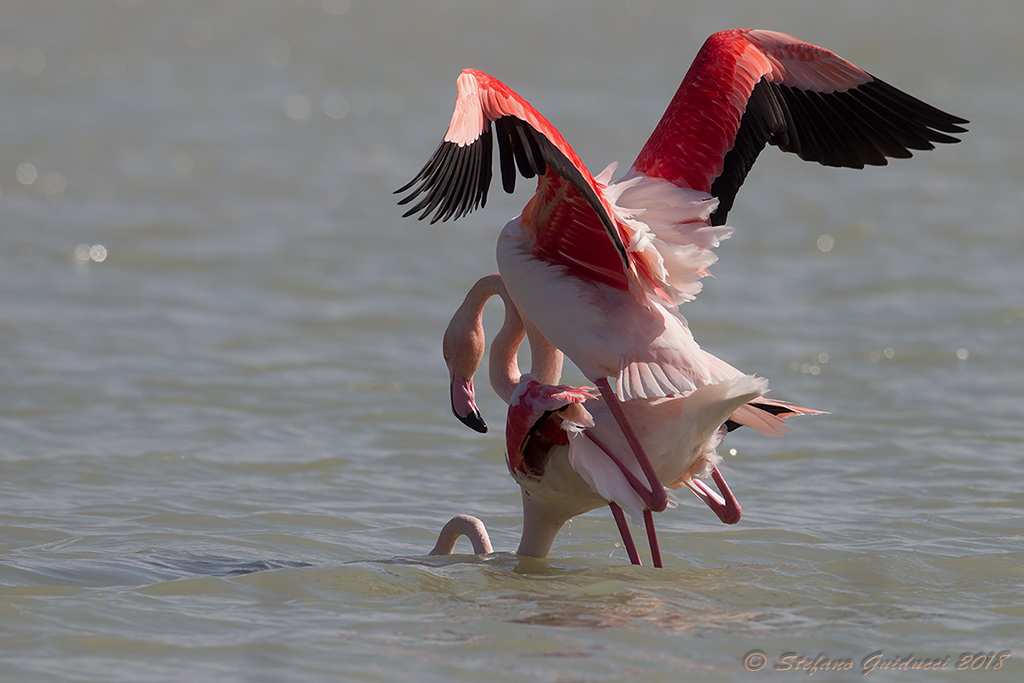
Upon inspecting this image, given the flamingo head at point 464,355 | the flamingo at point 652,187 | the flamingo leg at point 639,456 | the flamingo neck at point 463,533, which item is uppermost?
the flamingo at point 652,187

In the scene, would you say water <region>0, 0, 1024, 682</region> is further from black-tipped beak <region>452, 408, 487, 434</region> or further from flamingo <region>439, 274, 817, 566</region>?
black-tipped beak <region>452, 408, 487, 434</region>

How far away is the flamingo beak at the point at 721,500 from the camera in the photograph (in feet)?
17.7

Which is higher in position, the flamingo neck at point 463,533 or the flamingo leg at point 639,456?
the flamingo leg at point 639,456

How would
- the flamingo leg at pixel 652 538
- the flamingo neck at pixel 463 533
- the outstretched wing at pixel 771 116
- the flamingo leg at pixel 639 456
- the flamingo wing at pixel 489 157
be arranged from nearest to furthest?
1. the flamingo wing at pixel 489 157
2. the flamingo leg at pixel 639 456
3. the flamingo leg at pixel 652 538
4. the outstretched wing at pixel 771 116
5. the flamingo neck at pixel 463 533

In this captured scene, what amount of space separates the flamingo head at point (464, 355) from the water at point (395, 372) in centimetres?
67

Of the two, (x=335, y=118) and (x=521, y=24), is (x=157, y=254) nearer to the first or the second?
(x=335, y=118)

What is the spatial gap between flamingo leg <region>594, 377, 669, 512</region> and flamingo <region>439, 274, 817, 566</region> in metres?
0.05

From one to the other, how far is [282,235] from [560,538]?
21.9 ft

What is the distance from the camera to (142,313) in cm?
978

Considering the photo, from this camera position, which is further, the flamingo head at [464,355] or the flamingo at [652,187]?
the flamingo head at [464,355]

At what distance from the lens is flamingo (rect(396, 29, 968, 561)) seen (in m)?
4.43

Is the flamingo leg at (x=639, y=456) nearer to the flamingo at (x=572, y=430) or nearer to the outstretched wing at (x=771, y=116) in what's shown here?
the flamingo at (x=572, y=430)

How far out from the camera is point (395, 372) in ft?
28.8

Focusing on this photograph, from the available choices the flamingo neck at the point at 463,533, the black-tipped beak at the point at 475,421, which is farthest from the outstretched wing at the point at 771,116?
the flamingo neck at the point at 463,533
